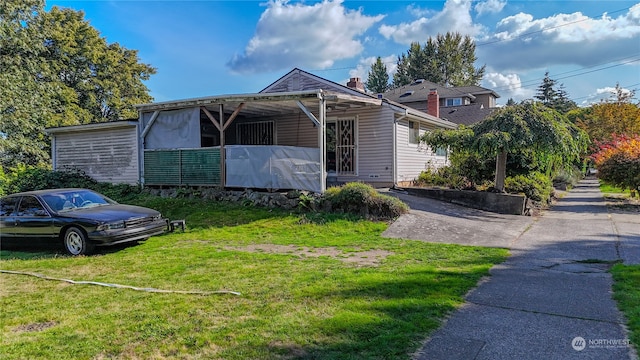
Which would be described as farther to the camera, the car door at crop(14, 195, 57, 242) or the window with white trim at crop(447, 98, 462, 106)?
the window with white trim at crop(447, 98, 462, 106)

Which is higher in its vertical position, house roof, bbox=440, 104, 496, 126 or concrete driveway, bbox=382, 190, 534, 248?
house roof, bbox=440, 104, 496, 126

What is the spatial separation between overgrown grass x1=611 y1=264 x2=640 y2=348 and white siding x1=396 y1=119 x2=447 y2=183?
895 centimetres

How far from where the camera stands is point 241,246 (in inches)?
320

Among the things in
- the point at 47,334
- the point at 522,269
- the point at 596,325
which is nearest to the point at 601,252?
the point at 522,269

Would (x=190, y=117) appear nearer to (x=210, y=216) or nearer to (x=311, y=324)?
(x=210, y=216)

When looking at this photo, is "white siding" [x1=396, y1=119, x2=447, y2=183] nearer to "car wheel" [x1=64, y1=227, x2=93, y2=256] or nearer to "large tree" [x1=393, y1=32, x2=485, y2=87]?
"car wheel" [x1=64, y1=227, x2=93, y2=256]

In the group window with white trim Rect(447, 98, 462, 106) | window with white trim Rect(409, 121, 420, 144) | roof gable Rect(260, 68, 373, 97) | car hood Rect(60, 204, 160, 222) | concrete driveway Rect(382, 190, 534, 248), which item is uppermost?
window with white trim Rect(447, 98, 462, 106)

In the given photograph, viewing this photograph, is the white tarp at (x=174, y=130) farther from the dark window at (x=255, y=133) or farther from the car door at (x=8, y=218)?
the car door at (x=8, y=218)

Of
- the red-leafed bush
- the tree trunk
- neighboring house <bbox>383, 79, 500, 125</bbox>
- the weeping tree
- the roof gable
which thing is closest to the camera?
the weeping tree

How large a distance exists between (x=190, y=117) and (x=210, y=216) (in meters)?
4.03

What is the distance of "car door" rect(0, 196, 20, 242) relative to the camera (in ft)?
27.9

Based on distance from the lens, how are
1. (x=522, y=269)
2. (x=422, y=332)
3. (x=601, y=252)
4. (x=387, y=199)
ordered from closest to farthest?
(x=422, y=332) < (x=522, y=269) < (x=601, y=252) < (x=387, y=199)

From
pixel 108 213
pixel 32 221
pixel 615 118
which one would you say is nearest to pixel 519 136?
pixel 108 213

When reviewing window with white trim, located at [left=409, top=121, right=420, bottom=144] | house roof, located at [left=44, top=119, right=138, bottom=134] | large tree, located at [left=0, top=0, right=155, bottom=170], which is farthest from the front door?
large tree, located at [left=0, top=0, right=155, bottom=170]
